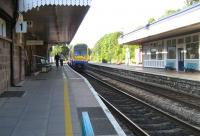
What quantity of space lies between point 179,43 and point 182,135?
31531 mm

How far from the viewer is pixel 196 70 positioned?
36.2 meters

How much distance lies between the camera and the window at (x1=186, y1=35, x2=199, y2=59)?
36.8 m

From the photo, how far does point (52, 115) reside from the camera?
38.3 ft

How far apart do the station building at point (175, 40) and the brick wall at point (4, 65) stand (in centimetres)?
1637

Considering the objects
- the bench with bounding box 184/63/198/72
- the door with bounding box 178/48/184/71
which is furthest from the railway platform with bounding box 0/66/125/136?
the door with bounding box 178/48/184/71

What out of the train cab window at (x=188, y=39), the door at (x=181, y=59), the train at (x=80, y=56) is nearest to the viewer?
the train cab window at (x=188, y=39)

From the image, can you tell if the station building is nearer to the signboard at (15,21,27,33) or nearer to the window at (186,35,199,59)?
the window at (186,35,199,59)

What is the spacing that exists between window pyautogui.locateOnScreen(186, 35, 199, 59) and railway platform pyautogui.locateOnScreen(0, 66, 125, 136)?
21353 millimetres

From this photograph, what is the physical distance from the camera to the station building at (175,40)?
3366 centimetres

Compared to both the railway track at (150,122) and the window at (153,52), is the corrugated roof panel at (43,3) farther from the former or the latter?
the window at (153,52)

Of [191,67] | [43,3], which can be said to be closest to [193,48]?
[191,67]

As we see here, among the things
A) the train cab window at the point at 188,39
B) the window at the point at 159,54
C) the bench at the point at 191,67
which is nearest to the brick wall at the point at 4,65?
the bench at the point at 191,67

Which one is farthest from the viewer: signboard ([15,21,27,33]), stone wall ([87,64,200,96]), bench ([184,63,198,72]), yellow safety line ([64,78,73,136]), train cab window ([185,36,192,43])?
train cab window ([185,36,192,43])

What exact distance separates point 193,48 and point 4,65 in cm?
2364
